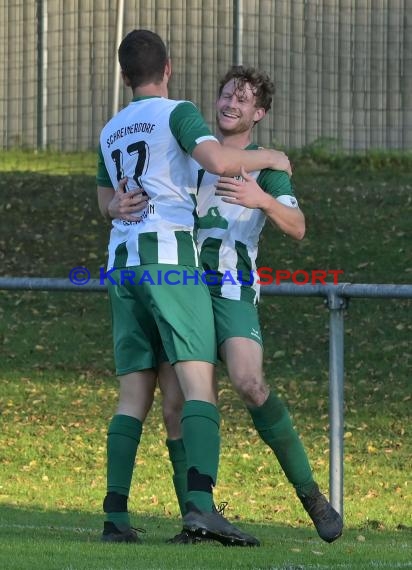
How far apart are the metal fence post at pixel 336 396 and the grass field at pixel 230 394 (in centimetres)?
26

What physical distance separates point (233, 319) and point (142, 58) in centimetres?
118

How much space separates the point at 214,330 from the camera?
6.12 meters

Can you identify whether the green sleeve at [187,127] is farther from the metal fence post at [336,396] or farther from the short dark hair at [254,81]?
the metal fence post at [336,396]

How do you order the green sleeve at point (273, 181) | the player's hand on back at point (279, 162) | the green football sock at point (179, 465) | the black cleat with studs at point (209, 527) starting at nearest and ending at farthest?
the black cleat with studs at point (209, 527) → the player's hand on back at point (279, 162) → the green sleeve at point (273, 181) → the green football sock at point (179, 465)

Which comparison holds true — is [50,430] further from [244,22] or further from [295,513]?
[244,22]

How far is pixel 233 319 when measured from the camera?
6160mm

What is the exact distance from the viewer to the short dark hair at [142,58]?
19.8 ft

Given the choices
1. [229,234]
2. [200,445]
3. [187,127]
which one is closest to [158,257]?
[229,234]

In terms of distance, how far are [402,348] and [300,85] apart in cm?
742

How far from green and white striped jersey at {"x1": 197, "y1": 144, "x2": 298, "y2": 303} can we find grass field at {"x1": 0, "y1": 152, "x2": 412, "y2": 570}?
1.14 m

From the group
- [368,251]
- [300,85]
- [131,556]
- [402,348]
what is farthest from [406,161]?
[131,556]

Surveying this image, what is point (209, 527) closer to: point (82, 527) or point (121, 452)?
point (121, 452)

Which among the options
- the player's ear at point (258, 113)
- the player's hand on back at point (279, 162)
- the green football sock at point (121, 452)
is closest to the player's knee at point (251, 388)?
the green football sock at point (121, 452)

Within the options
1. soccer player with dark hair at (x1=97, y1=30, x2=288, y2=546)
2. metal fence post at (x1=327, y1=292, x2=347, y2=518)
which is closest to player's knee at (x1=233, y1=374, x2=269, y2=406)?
soccer player with dark hair at (x1=97, y1=30, x2=288, y2=546)
